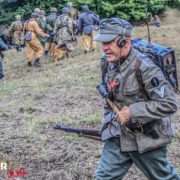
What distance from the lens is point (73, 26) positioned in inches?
675

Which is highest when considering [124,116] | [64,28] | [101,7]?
[124,116]

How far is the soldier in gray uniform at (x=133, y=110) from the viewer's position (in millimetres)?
3969

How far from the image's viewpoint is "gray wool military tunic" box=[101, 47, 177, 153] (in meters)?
3.96

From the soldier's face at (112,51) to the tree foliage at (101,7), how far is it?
63.3ft

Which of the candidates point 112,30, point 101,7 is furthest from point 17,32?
point 112,30

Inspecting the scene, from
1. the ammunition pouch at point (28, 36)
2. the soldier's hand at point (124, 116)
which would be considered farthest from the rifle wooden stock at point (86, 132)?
the ammunition pouch at point (28, 36)

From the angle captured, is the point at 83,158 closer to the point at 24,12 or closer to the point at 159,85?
the point at 159,85

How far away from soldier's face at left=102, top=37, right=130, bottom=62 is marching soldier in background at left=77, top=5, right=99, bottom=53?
1363cm

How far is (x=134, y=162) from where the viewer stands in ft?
14.0

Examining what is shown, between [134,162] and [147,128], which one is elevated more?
[147,128]

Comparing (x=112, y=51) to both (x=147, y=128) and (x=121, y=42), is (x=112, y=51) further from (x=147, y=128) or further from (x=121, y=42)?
(x=147, y=128)

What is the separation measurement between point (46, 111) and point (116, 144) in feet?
16.5

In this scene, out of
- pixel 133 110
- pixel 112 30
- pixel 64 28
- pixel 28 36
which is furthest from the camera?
pixel 64 28

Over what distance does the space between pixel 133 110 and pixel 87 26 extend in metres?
13.9
